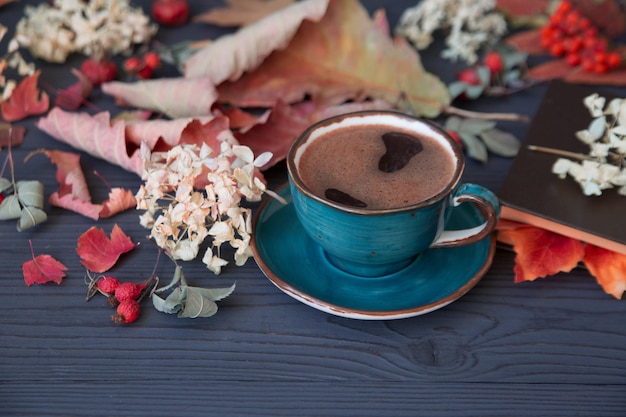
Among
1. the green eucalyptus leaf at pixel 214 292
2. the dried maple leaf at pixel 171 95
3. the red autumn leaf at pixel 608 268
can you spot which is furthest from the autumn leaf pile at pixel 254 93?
the red autumn leaf at pixel 608 268

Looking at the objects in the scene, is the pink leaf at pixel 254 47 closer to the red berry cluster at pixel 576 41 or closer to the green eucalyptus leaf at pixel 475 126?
the green eucalyptus leaf at pixel 475 126

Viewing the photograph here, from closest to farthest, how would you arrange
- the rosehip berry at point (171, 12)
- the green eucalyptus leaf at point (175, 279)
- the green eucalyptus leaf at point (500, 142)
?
1. the green eucalyptus leaf at point (175, 279)
2. the green eucalyptus leaf at point (500, 142)
3. the rosehip berry at point (171, 12)

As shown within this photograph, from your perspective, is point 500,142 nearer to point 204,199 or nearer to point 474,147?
point 474,147

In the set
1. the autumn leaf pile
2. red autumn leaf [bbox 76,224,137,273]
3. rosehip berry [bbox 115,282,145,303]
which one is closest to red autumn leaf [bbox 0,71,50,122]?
the autumn leaf pile

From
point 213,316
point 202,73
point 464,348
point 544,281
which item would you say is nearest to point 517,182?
point 544,281

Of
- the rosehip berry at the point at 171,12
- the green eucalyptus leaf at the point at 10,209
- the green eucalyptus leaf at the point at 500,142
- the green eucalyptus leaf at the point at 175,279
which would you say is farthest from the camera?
the rosehip berry at the point at 171,12

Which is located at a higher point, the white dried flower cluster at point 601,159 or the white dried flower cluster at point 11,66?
the white dried flower cluster at point 11,66
